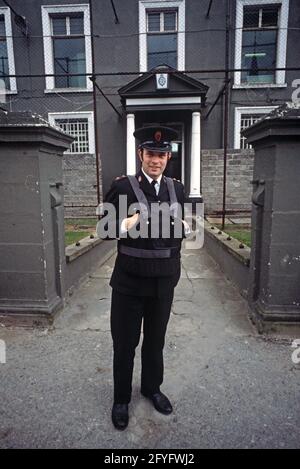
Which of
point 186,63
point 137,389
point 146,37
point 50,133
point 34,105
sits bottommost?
point 137,389

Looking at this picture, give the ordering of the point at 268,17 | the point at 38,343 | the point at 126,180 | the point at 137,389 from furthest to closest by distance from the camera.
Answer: the point at 268,17 < the point at 38,343 < the point at 137,389 < the point at 126,180

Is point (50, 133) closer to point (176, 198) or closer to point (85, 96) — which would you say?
point (176, 198)

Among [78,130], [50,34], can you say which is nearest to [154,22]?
[50,34]

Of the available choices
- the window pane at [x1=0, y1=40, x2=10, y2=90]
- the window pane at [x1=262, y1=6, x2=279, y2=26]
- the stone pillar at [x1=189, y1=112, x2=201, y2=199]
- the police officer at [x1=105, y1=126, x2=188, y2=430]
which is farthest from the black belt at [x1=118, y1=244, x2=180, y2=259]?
the window pane at [x1=262, y1=6, x2=279, y2=26]

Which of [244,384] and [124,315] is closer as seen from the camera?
[124,315]

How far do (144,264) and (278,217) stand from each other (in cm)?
171

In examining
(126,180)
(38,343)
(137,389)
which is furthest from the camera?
(38,343)

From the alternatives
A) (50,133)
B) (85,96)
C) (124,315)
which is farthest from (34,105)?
(124,315)

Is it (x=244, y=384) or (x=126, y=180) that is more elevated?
(x=126, y=180)

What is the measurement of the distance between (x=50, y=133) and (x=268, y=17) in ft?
42.4

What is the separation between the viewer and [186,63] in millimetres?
12164

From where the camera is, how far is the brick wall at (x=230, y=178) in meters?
10.1

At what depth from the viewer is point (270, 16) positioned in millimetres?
12008

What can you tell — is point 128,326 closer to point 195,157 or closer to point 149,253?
point 149,253
